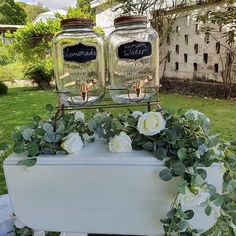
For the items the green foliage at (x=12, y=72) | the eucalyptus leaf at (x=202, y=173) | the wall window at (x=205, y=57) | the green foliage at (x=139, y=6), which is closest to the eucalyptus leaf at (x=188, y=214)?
the eucalyptus leaf at (x=202, y=173)

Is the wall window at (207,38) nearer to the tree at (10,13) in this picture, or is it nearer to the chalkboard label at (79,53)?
the chalkboard label at (79,53)

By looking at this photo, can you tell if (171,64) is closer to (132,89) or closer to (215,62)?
(215,62)

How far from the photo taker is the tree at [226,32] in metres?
4.28

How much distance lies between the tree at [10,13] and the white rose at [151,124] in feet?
52.3

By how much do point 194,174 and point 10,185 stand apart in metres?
0.52

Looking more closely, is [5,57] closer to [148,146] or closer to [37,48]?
[37,48]

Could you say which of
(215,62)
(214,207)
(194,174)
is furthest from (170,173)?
(215,62)

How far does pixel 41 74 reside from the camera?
20.1 feet

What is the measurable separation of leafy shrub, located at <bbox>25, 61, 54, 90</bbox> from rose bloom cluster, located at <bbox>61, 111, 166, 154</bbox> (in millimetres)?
5335

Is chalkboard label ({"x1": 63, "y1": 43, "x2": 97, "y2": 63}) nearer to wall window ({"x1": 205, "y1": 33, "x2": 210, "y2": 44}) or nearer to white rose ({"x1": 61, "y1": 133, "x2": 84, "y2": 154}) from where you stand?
white rose ({"x1": 61, "y1": 133, "x2": 84, "y2": 154})

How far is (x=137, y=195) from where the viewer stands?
2.93ft

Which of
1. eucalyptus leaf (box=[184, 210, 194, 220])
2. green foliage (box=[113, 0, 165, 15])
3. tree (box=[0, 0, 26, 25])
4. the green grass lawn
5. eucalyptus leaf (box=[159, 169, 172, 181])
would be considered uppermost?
tree (box=[0, 0, 26, 25])

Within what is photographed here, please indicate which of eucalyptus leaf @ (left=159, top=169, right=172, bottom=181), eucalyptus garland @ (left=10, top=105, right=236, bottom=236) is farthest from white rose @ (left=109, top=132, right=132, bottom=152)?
eucalyptus leaf @ (left=159, top=169, right=172, bottom=181)

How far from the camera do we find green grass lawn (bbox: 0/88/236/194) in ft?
10.7
